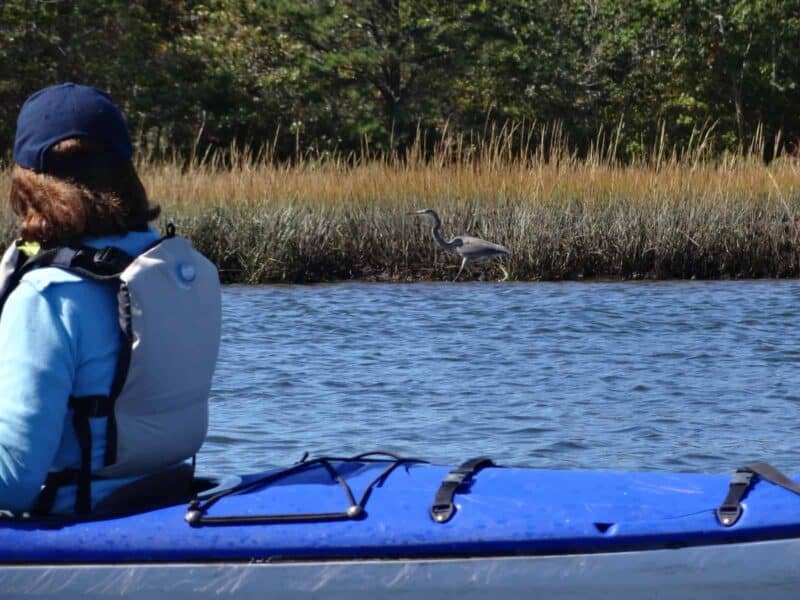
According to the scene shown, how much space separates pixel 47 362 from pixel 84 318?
0.12 meters

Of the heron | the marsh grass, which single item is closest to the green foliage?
the marsh grass

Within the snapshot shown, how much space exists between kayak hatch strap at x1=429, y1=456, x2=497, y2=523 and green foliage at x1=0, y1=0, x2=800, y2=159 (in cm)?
2142

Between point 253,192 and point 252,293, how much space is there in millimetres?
1730

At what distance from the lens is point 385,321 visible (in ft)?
38.4

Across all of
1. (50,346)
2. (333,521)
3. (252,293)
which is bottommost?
(252,293)

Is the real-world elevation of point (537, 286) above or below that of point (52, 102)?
below

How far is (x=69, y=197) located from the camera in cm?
322

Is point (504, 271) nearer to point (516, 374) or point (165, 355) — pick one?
point (516, 374)

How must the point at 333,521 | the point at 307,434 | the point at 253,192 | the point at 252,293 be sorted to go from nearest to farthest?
1. the point at 333,521
2. the point at 307,434
3. the point at 252,293
4. the point at 253,192

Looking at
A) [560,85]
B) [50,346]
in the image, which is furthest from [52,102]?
[560,85]

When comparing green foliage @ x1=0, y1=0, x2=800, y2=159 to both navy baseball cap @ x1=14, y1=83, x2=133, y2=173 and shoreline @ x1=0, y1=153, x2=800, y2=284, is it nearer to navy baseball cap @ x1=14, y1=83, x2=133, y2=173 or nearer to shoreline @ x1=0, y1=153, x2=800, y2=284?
shoreline @ x1=0, y1=153, x2=800, y2=284

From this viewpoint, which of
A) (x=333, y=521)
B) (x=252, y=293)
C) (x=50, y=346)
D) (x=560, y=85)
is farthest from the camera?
(x=560, y=85)

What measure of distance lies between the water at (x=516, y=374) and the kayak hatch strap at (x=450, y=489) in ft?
9.31

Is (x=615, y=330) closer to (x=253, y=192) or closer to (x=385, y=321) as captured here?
(x=385, y=321)
